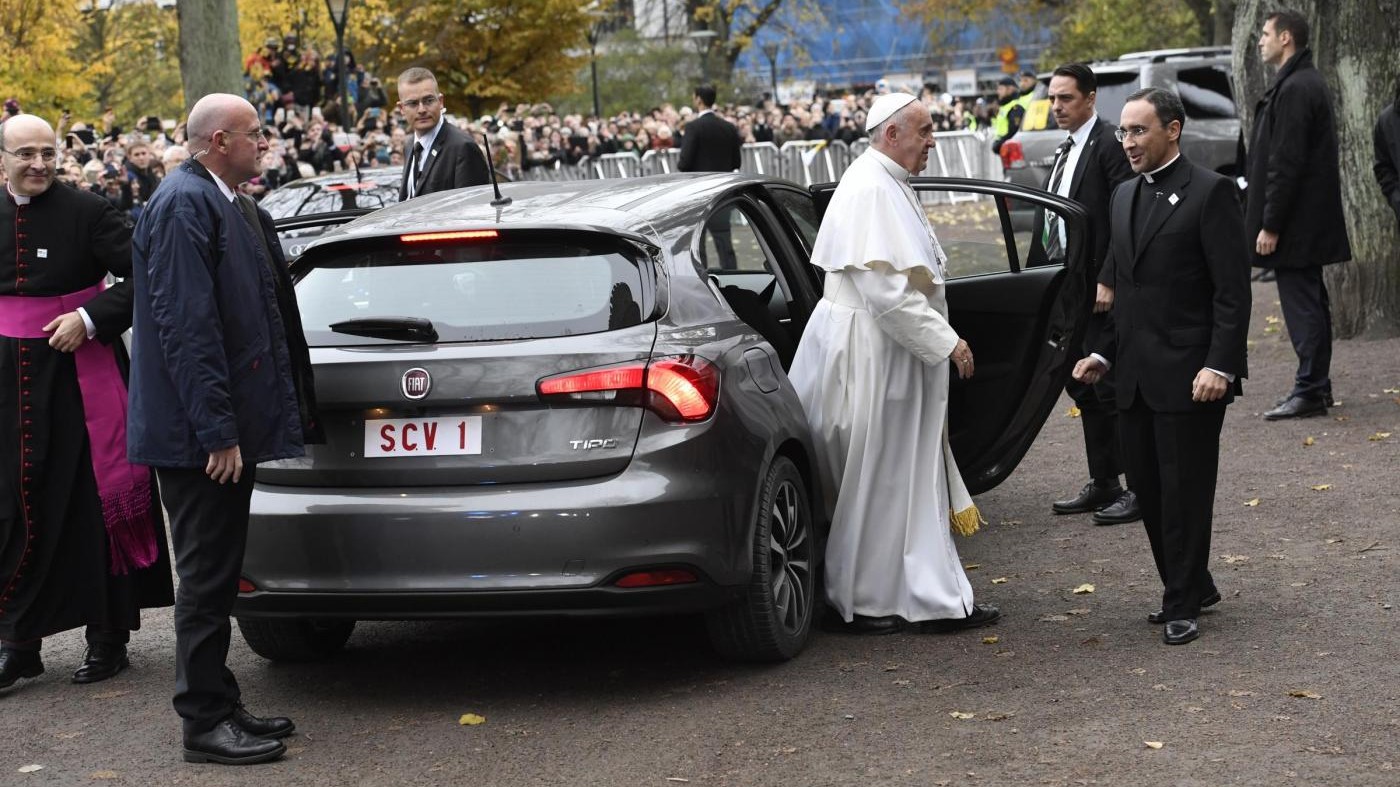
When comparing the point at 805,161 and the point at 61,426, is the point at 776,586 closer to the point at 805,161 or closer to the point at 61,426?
the point at 61,426

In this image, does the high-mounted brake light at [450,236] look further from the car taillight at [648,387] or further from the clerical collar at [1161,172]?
the clerical collar at [1161,172]

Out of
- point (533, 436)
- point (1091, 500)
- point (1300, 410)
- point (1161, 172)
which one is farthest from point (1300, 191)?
point (533, 436)

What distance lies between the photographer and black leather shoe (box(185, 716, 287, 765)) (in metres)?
5.10

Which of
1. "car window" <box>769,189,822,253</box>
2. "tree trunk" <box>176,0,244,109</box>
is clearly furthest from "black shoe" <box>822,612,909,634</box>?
"tree trunk" <box>176,0,244,109</box>

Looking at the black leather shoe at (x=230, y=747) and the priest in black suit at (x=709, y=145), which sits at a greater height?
the priest in black suit at (x=709, y=145)

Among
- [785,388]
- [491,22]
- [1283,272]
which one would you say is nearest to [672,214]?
[785,388]

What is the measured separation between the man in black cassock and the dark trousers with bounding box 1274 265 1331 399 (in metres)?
6.44

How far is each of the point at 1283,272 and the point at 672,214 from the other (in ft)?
17.6

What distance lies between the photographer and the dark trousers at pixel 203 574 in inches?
198

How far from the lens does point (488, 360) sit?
17.2 ft

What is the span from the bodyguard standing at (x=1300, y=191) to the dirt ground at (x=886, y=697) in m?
2.59

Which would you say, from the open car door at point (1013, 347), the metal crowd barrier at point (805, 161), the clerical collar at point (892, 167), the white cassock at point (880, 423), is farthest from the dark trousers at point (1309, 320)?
the metal crowd barrier at point (805, 161)

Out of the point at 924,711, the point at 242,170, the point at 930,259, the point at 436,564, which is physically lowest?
the point at 924,711

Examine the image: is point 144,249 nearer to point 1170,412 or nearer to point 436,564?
point 436,564
